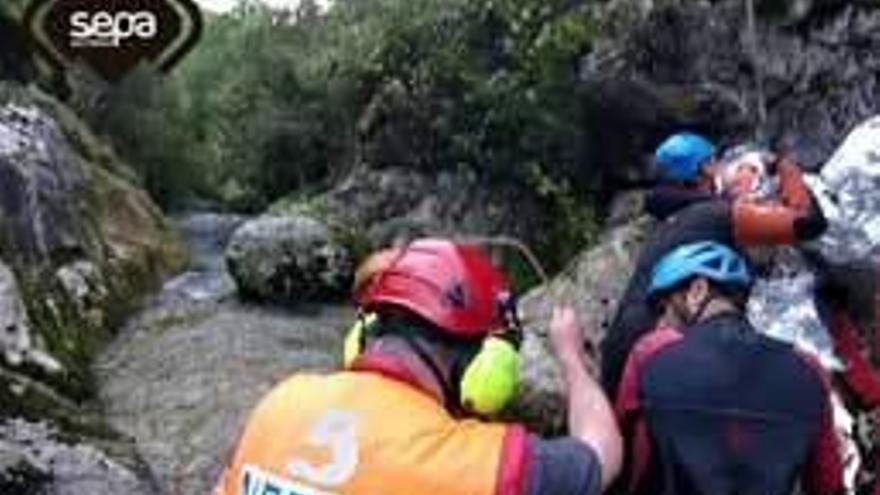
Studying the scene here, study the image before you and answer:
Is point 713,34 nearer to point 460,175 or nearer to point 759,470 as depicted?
point 460,175

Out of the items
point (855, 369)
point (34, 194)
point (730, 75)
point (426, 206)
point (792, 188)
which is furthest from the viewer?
point (426, 206)

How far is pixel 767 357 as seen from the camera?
4.35 m

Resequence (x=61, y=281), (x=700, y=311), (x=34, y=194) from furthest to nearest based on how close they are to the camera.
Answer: (x=34, y=194) → (x=61, y=281) → (x=700, y=311)

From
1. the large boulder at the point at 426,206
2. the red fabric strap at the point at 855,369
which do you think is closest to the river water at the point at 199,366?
the large boulder at the point at 426,206

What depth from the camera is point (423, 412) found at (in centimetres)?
328

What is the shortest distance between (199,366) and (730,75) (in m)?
6.24

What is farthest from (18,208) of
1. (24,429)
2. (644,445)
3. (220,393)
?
(644,445)

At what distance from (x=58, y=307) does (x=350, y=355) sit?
1080cm

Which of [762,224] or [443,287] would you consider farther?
[762,224]

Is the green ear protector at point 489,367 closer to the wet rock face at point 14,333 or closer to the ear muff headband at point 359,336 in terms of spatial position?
the ear muff headband at point 359,336

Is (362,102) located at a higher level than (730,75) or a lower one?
lower

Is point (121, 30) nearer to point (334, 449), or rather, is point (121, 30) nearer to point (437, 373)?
point (437, 373)

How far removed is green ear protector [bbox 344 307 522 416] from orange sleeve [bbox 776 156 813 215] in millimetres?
2226

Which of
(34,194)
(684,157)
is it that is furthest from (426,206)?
(684,157)
